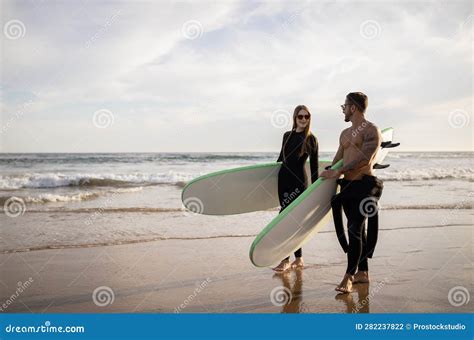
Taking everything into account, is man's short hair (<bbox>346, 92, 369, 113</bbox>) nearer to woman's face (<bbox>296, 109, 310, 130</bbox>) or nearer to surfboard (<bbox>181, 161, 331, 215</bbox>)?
woman's face (<bbox>296, 109, 310, 130</bbox>)

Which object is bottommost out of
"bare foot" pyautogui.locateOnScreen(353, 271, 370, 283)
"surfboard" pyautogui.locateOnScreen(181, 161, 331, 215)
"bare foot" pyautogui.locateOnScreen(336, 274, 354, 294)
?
"bare foot" pyautogui.locateOnScreen(336, 274, 354, 294)

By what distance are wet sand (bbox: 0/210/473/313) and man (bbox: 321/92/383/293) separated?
0.35m

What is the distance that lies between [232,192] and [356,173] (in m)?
1.73

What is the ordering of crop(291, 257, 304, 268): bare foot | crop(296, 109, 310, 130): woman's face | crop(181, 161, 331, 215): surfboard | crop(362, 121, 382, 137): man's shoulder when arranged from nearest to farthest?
crop(362, 121, 382, 137): man's shoulder
crop(296, 109, 310, 130): woman's face
crop(291, 257, 304, 268): bare foot
crop(181, 161, 331, 215): surfboard

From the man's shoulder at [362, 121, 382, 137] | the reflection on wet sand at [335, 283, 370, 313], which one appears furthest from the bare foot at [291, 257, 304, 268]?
the man's shoulder at [362, 121, 382, 137]

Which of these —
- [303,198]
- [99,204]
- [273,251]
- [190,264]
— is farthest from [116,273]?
[99,204]

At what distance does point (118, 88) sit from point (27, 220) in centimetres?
1289

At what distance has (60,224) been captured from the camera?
6160mm

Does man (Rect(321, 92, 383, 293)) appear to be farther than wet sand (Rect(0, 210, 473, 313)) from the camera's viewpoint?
Yes

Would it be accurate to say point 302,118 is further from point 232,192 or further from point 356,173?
point 232,192

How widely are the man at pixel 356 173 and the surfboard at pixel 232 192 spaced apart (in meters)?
1.32

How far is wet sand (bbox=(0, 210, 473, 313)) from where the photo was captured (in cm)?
312

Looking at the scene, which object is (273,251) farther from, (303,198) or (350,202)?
(350,202)

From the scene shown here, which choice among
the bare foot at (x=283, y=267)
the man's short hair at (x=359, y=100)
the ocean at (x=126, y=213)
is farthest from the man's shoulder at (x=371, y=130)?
the ocean at (x=126, y=213)
